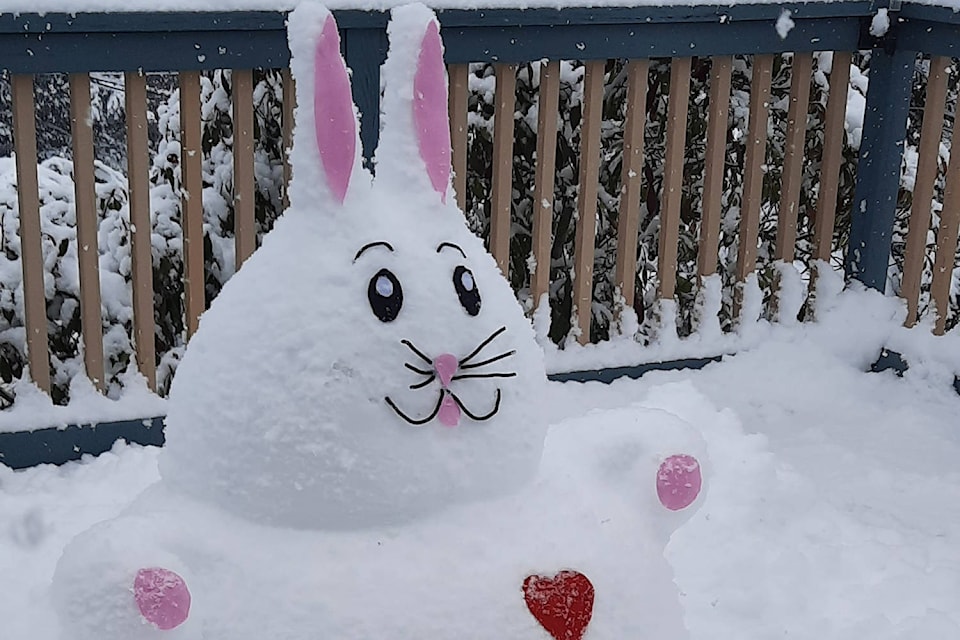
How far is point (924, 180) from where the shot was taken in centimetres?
424

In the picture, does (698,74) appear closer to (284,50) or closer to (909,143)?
(909,143)

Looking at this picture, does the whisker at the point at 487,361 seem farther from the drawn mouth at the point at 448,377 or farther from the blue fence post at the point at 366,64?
the blue fence post at the point at 366,64

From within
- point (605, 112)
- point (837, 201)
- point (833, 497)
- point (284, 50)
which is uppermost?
point (284, 50)

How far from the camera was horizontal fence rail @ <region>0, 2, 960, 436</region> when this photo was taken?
3436 millimetres

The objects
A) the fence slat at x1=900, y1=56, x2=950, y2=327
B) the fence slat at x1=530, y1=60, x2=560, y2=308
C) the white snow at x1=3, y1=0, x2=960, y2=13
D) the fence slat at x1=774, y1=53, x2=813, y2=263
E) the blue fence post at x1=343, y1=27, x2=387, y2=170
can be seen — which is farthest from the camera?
the fence slat at x1=774, y1=53, x2=813, y2=263

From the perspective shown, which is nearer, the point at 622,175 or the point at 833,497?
the point at 833,497

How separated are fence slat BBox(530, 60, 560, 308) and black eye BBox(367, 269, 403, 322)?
224cm

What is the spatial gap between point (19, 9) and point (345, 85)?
176cm

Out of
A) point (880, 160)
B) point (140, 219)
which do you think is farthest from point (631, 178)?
point (140, 219)

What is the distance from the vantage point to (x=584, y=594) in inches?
68.5

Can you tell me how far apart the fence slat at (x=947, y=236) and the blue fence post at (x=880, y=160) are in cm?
21

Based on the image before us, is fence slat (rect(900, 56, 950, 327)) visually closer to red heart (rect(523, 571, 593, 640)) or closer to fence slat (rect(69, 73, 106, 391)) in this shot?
fence slat (rect(69, 73, 106, 391))

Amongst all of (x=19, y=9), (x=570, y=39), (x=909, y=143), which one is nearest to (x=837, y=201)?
(x=909, y=143)

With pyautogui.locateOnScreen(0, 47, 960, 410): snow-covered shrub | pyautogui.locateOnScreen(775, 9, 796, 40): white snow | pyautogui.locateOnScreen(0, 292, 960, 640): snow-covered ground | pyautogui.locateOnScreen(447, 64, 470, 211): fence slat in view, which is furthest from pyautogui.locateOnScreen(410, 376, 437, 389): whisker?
pyautogui.locateOnScreen(775, 9, 796, 40): white snow
